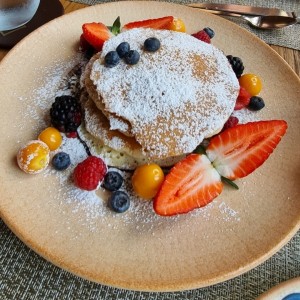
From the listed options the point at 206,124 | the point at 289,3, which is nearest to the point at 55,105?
the point at 206,124

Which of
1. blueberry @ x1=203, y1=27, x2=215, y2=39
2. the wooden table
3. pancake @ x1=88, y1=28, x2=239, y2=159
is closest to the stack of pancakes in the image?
pancake @ x1=88, y1=28, x2=239, y2=159

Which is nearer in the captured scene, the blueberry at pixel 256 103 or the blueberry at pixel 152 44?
the blueberry at pixel 152 44

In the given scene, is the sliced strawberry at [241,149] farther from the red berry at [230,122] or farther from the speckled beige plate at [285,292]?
the speckled beige plate at [285,292]

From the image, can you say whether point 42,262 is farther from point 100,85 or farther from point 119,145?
point 100,85

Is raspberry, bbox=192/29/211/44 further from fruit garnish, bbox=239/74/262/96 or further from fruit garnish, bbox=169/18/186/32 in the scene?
fruit garnish, bbox=239/74/262/96

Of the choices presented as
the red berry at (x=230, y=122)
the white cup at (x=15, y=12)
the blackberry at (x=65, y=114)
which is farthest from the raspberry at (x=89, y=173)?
the white cup at (x=15, y=12)

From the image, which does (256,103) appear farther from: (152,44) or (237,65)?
(152,44)
